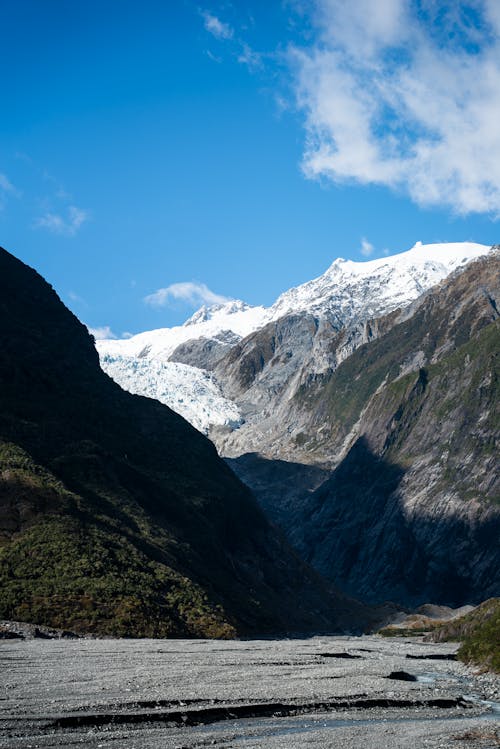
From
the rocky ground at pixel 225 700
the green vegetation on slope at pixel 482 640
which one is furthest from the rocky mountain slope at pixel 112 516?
the green vegetation on slope at pixel 482 640

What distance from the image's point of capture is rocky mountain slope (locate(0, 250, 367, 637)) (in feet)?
311

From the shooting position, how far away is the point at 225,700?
5141cm

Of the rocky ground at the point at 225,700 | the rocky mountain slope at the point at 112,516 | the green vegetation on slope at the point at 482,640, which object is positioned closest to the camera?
the rocky ground at the point at 225,700

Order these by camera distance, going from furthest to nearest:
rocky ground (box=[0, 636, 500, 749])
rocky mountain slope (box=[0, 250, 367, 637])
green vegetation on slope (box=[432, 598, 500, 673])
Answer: rocky mountain slope (box=[0, 250, 367, 637]) → green vegetation on slope (box=[432, 598, 500, 673]) → rocky ground (box=[0, 636, 500, 749])

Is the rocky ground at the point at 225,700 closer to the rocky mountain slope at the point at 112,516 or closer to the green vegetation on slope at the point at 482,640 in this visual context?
the green vegetation on slope at the point at 482,640

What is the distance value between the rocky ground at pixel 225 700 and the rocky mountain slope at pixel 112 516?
12.4 m

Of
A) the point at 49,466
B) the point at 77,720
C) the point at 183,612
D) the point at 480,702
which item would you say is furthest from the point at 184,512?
the point at 77,720

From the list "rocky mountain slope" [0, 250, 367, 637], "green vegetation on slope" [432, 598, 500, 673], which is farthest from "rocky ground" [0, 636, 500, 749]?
"rocky mountain slope" [0, 250, 367, 637]

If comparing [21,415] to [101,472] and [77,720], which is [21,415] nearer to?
[101,472]

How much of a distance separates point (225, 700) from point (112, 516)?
68.1 meters

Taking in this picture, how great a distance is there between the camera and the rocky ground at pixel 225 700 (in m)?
40.9

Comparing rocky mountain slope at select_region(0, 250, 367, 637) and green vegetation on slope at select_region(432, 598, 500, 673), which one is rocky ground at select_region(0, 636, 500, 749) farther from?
rocky mountain slope at select_region(0, 250, 367, 637)

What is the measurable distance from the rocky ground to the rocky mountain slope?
12.4 m

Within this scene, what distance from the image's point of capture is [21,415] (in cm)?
13300
